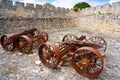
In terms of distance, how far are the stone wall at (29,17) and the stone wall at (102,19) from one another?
2.09m

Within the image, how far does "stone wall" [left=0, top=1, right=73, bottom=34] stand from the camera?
10.5m

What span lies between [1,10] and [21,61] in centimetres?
606

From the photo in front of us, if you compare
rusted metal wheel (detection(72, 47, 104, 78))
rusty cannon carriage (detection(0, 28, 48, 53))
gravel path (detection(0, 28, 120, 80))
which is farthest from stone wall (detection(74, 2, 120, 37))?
rusted metal wheel (detection(72, 47, 104, 78))

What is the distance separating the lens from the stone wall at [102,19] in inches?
438

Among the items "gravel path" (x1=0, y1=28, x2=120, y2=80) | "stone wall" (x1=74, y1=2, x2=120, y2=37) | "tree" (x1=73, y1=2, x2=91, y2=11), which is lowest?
"gravel path" (x1=0, y1=28, x2=120, y2=80)

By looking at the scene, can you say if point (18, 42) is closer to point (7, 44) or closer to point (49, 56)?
point (7, 44)

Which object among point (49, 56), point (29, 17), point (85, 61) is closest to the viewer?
point (85, 61)

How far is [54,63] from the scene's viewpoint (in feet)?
16.3

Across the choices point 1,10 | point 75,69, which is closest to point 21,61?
point 75,69

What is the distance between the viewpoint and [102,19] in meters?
12.6

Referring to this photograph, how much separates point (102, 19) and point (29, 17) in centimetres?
626

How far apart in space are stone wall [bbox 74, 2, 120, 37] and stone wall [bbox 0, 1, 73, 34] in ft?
6.84

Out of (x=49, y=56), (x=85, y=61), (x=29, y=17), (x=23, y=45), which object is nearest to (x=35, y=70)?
(x=49, y=56)

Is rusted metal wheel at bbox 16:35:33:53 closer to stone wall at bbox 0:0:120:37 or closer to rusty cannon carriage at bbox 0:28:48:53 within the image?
rusty cannon carriage at bbox 0:28:48:53
